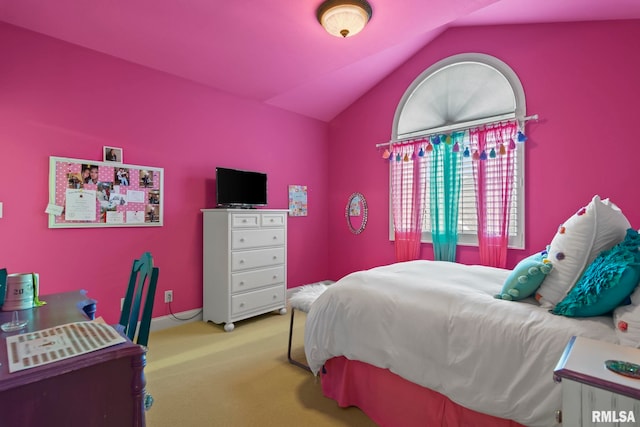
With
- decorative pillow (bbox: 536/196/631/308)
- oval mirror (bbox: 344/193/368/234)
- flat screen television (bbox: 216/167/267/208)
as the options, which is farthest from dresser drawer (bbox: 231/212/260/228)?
decorative pillow (bbox: 536/196/631/308)

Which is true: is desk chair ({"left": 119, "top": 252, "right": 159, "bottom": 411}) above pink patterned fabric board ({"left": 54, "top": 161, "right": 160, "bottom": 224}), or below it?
below

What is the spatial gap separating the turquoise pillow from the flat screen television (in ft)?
9.29

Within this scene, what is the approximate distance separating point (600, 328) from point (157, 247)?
3.22 m

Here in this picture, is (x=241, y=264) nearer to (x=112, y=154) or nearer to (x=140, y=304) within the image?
(x=112, y=154)

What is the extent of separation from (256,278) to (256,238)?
422 mm

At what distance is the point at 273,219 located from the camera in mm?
3449

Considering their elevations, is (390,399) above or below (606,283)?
below

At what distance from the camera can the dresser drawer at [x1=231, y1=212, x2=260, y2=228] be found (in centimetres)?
308

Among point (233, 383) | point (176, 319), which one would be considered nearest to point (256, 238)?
point (176, 319)

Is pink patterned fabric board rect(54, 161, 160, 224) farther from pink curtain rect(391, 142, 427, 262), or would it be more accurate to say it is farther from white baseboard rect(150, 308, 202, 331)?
pink curtain rect(391, 142, 427, 262)

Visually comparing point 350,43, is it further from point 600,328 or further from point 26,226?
point 26,226

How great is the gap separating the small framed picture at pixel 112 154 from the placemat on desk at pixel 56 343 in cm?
202

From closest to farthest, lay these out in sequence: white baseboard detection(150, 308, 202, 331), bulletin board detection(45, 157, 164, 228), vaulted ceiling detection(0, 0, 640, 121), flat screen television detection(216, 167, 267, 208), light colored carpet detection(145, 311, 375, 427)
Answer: light colored carpet detection(145, 311, 375, 427)
vaulted ceiling detection(0, 0, 640, 121)
bulletin board detection(45, 157, 164, 228)
white baseboard detection(150, 308, 202, 331)
flat screen television detection(216, 167, 267, 208)

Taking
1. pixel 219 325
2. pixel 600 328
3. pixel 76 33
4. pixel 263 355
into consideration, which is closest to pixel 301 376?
pixel 263 355
